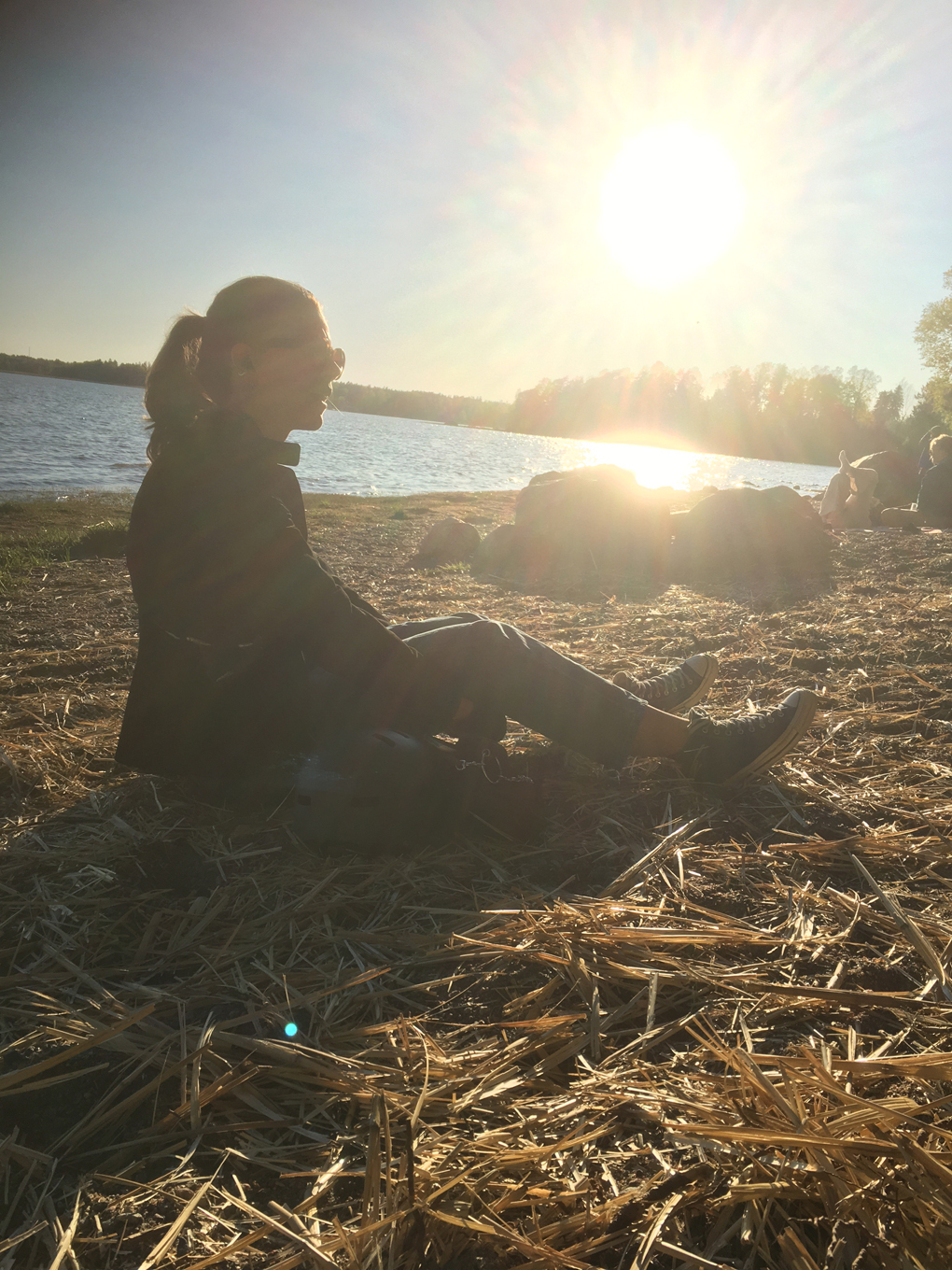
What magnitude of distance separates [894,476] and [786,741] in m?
21.9

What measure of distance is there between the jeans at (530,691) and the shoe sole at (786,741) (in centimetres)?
52

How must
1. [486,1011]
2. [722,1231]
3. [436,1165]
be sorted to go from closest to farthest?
[722,1231], [436,1165], [486,1011]

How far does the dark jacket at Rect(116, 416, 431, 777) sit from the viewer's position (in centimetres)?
222

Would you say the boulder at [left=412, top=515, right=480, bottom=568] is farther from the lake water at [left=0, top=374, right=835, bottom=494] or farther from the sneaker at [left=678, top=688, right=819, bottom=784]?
the sneaker at [left=678, top=688, right=819, bottom=784]

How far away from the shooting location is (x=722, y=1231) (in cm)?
112

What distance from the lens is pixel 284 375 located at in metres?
2.72

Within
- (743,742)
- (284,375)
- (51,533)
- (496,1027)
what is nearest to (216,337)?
(284,375)

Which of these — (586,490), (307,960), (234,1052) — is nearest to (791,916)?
(307,960)

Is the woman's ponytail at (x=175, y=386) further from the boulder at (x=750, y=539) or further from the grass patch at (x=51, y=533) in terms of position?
the boulder at (x=750, y=539)

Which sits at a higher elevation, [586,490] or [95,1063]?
[586,490]

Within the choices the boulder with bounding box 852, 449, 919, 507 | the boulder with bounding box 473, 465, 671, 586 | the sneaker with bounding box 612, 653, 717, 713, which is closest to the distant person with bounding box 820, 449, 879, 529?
the boulder with bounding box 473, 465, 671, 586

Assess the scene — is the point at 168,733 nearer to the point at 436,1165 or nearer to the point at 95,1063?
the point at 95,1063

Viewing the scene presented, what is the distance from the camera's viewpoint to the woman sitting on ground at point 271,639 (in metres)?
2.24

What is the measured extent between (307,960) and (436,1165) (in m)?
0.79
